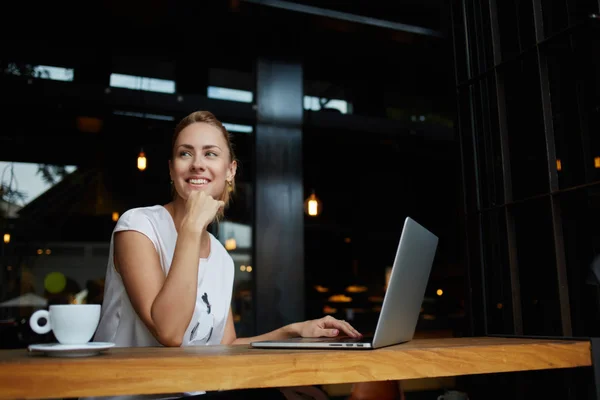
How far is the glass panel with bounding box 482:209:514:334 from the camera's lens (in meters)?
1.78

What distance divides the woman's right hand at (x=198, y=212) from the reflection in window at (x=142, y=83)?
3399 millimetres

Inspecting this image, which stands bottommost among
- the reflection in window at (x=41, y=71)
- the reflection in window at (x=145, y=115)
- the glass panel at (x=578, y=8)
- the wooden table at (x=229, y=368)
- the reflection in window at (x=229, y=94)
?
the wooden table at (x=229, y=368)

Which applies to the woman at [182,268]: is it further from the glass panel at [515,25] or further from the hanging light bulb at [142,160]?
the hanging light bulb at [142,160]

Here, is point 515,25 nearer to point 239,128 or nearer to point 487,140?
point 487,140

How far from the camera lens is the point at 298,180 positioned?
14.5 ft

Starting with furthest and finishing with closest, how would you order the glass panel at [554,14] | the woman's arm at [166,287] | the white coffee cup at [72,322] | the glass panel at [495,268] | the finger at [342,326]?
the glass panel at [495,268] → the glass panel at [554,14] → the finger at [342,326] → the woman's arm at [166,287] → the white coffee cup at [72,322]

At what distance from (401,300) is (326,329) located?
363mm

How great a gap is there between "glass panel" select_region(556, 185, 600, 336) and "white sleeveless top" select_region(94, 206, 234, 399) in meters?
1.01

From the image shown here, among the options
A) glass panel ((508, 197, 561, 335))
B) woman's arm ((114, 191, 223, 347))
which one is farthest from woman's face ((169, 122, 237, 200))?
glass panel ((508, 197, 561, 335))

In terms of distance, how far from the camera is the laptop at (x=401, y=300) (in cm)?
102

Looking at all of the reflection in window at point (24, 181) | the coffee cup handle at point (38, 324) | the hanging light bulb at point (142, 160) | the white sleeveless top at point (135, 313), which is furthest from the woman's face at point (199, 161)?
the reflection in window at point (24, 181)

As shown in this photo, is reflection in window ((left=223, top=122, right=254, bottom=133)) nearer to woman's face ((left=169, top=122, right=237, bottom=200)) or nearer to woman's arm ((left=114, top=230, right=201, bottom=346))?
woman's face ((left=169, top=122, right=237, bottom=200))

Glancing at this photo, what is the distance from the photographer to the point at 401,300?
Result: 3.67 ft

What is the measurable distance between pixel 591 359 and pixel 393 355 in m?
0.52
